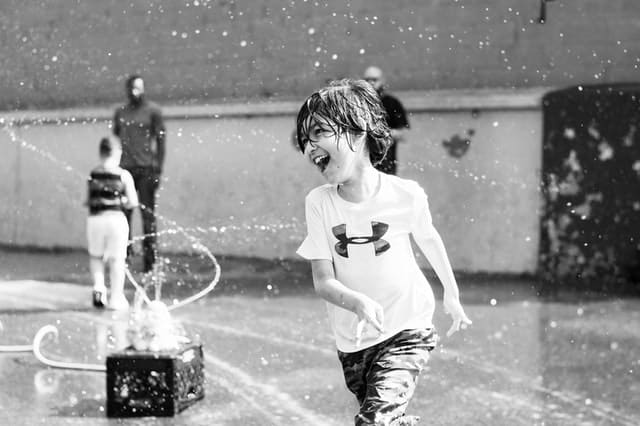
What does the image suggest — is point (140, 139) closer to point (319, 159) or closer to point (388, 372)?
point (388, 372)

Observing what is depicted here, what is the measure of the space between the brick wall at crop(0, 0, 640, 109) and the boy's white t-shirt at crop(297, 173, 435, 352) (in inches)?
258

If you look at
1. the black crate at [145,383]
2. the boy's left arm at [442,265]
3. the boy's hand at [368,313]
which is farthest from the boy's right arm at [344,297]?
the black crate at [145,383]

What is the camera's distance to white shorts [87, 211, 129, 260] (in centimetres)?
363

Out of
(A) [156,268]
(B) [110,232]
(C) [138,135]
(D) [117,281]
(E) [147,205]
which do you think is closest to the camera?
(B) [110,232]

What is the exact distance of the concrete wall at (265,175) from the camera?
8.70 meters

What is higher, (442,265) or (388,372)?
(442,265)

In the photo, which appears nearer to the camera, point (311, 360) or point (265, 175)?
point (311, 360)

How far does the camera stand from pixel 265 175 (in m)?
9.53

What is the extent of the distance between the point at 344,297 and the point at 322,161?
272mm

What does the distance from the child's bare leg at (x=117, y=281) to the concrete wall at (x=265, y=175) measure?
2.74 meters

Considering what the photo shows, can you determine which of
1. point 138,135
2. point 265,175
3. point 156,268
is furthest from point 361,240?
point 265,175

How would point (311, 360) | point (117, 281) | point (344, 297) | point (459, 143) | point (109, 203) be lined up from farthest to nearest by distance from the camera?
point (459, 143) < point (311, 360) < point (117, 281) < point (109, 203) < point (344, 297)

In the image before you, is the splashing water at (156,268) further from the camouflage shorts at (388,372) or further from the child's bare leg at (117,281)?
the camouflage shorts at (388,372)

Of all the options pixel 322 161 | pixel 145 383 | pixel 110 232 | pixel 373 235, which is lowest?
pixel 145 383
